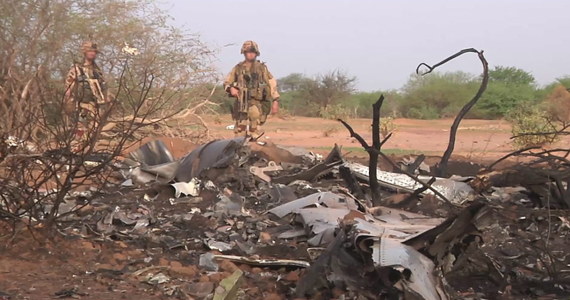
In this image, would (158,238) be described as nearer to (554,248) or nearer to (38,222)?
(38,222)

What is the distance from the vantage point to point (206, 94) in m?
15.3

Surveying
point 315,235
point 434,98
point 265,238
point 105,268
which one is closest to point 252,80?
point 265,238

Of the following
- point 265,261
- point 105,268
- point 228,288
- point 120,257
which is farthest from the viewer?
point 120,257

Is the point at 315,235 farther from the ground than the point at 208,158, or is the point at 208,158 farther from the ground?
the point at 208,158

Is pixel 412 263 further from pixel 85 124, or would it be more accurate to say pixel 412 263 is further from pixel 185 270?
pixel 85 124

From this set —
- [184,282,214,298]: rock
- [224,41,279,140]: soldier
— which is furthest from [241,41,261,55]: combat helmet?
[184,282,214,298]: rock

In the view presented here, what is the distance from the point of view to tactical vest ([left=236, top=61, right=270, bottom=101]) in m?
11.6

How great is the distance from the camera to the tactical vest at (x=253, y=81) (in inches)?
455

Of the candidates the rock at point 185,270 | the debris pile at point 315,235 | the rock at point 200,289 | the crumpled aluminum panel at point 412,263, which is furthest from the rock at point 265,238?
the crumpled aluminum panel at point 412,263

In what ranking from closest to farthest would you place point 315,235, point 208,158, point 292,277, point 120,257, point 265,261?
1. point 292,277
2. point 265,261
3. point 120,257
4. point 315,235
5. point 208,158

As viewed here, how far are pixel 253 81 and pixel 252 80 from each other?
23mm

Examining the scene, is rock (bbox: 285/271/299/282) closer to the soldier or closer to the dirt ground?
the dirt ground

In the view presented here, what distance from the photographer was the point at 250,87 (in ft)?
37.9

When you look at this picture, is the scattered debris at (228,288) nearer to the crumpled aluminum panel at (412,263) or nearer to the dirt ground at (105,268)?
the dirt ground at (105,268)
